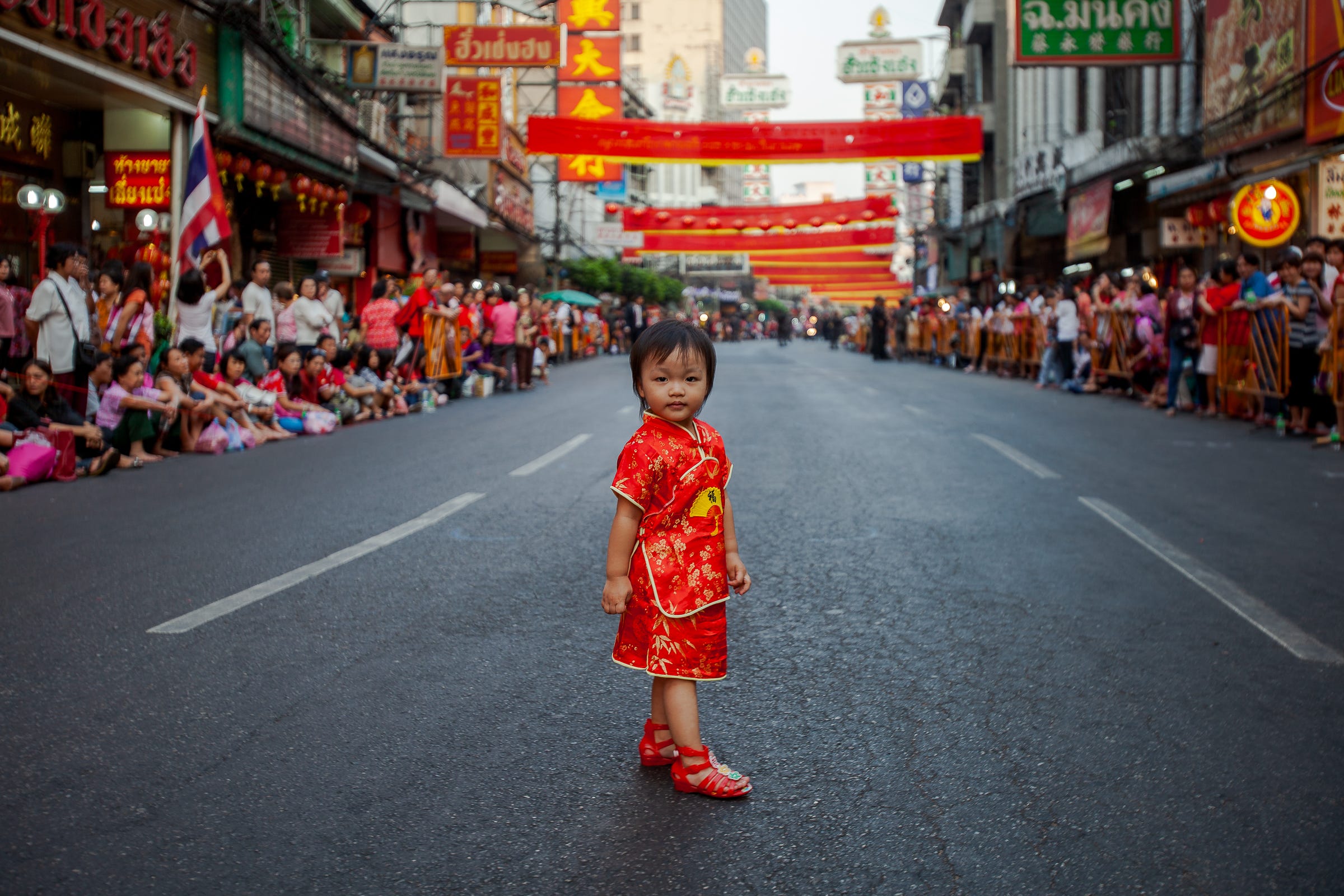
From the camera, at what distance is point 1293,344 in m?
12.4

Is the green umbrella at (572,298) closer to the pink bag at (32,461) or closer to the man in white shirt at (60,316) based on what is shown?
the man in white shirt at (60,316)

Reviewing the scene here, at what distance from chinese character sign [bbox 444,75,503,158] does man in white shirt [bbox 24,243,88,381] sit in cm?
1708

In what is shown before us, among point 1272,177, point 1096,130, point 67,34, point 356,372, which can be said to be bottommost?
point 356,372

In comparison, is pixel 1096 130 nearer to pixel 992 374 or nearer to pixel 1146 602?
pixel 992 374

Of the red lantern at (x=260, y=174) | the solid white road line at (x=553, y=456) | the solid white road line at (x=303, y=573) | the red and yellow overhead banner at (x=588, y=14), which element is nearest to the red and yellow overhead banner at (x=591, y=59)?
the red and yellow overhead banner at (x=588, y=14)

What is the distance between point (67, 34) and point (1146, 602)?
42.0 ft

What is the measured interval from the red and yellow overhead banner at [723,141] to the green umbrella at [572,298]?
9.90m

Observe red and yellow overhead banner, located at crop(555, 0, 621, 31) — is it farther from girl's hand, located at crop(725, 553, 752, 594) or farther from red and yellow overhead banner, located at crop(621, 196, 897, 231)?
girl's hand, located at crop(725, 553, 752, 594)

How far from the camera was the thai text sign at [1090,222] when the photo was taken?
25625 mm

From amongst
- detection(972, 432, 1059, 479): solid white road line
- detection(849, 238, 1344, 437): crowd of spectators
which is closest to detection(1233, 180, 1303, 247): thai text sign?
detection(849, 238, 1344, 437): crowd of spectators

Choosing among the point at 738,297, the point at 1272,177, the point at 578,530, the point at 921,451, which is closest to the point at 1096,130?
the point at 1272,177

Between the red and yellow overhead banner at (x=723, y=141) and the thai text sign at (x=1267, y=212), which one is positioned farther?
the red and yellow overhead banner at (x=723, y=141)

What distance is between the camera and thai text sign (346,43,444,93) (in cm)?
2452

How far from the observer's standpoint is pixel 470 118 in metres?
27.8
